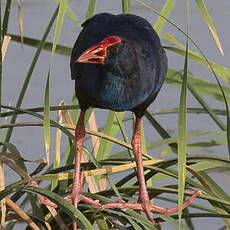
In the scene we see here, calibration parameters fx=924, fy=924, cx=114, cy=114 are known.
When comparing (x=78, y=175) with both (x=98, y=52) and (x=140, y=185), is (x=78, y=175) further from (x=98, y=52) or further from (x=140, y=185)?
(x=98, y=52)

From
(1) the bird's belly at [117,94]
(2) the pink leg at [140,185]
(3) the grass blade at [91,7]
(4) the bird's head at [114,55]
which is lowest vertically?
(2) the pink leg at [140,185]

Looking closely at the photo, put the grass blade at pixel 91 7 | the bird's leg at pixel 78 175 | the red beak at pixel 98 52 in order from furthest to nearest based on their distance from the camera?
the grass blade at pixel 91 7
the bird's leg at pixel 78 175
the red beak at pixel 98 52

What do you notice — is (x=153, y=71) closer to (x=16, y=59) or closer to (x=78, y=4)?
(x=16, y=59)

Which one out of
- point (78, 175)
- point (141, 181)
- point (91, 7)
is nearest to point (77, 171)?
point (78, 175)

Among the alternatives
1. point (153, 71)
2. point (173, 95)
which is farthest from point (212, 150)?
point (153, 71)

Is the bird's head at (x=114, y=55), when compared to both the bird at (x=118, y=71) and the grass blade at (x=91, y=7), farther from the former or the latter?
Answer: the grass blade at (x=91, y=7)

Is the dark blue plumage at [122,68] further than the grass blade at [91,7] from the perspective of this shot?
No

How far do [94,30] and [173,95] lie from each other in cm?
148

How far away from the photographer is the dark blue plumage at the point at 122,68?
213 cm

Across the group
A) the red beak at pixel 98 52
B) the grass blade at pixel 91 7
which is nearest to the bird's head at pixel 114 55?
the red beak at pixel 98 52

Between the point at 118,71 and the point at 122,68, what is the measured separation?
1 cm

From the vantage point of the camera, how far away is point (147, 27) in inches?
90.4

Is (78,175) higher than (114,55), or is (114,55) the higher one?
(114,55)

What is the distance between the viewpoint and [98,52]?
207 centimetres
